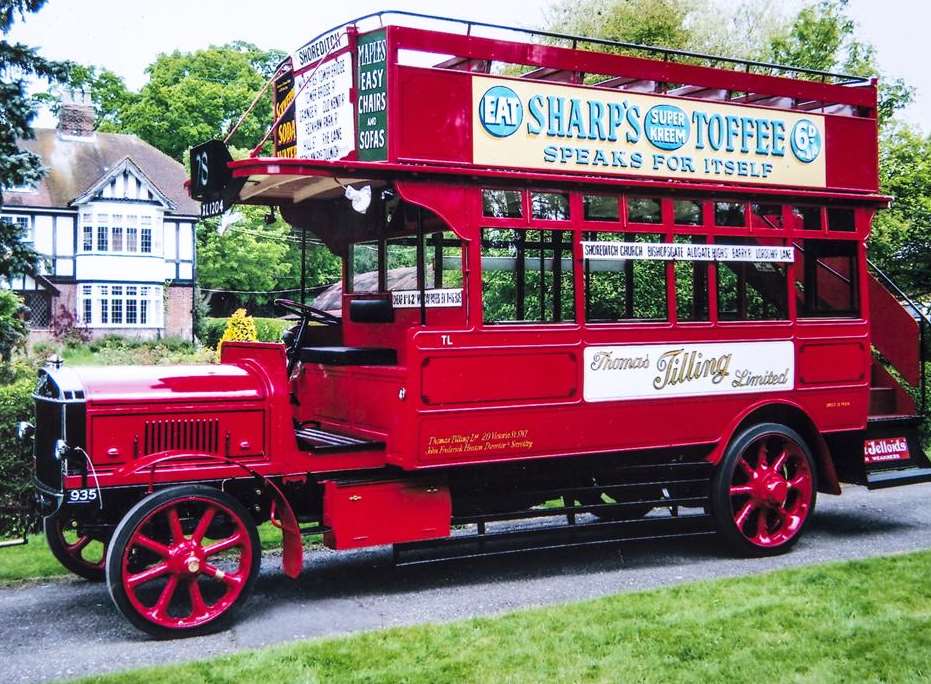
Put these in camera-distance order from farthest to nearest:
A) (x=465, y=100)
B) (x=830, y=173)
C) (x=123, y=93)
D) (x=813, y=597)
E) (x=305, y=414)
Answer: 1. (x=123, y=93)
2. (x=830, y=173)
3. (x=305, y=414)
4. (x=465, y=100)
5. (x=813, y=597)

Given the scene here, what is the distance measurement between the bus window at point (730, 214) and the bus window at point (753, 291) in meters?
0.33

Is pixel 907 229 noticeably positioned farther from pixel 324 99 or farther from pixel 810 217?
pixel 324 99

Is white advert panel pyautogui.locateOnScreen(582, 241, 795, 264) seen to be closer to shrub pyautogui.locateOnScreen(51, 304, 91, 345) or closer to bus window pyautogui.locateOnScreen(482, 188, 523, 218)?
bus window pyautogui.locateOnScreen(482, 188, 523, 218)

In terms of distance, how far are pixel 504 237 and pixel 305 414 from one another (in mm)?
2175

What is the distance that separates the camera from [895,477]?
364 inches

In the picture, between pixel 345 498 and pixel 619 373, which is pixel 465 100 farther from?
pixel 345 498

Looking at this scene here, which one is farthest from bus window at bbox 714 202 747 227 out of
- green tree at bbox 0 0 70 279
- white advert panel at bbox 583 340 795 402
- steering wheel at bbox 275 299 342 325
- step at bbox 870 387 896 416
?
green tree at bbox 0 0 70 279

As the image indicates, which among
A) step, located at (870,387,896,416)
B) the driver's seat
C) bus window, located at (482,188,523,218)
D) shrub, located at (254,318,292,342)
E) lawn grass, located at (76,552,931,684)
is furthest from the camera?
Result: shrub, located at (254,318,292,342)

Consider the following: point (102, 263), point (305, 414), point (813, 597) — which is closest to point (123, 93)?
point (102, 263)

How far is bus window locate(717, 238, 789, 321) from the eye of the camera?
890 centimetres

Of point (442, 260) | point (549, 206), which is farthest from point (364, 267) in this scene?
point (549, 206)

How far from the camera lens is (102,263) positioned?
4066 cm

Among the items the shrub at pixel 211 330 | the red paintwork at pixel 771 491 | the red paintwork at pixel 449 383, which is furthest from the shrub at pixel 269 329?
the red paintwork at pixel 771 491

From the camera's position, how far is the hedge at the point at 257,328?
117 feet
